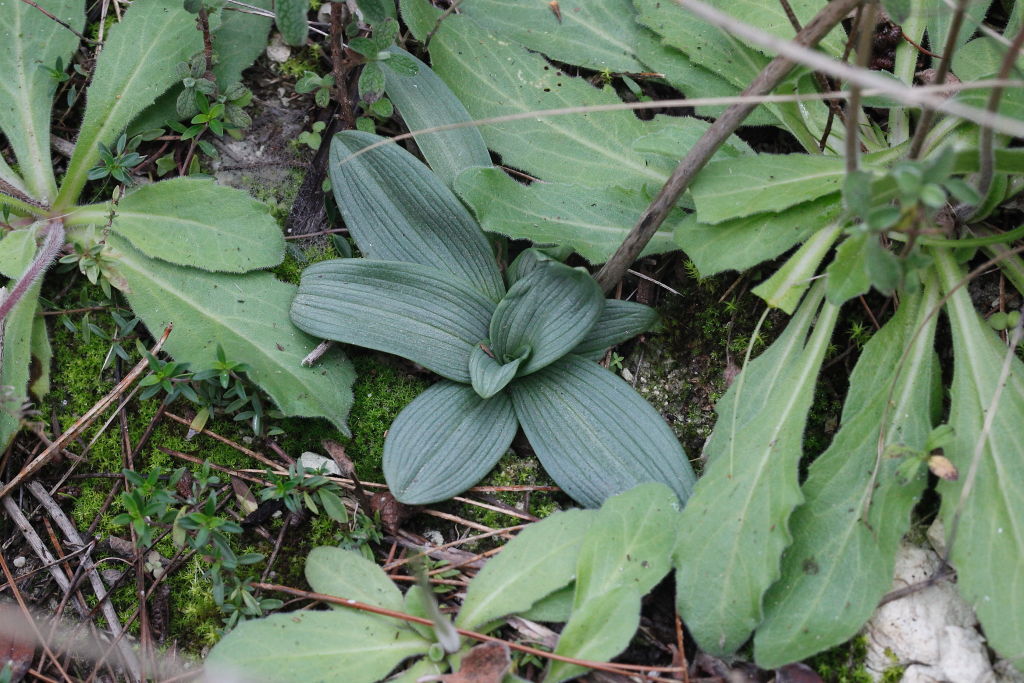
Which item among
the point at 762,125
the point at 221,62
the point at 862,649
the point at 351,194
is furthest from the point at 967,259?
the point at 221,62

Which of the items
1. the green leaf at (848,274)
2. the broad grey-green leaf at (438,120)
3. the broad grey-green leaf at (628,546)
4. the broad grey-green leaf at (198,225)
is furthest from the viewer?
the broad grey-green leaf at (438,120)

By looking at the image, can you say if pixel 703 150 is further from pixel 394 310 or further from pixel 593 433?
pixel 394 310

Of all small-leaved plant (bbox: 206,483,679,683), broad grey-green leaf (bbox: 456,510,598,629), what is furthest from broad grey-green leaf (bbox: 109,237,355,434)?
broad grey-green leaf (bbox: 456,510,598,629)

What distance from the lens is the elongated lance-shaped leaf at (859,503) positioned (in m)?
2.08

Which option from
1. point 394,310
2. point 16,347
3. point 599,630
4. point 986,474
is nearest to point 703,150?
point 394,310

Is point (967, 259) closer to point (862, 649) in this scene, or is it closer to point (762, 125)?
point (762, 125)

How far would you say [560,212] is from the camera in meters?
2.56

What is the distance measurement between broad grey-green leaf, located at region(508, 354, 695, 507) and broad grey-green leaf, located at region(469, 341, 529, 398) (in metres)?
0.12

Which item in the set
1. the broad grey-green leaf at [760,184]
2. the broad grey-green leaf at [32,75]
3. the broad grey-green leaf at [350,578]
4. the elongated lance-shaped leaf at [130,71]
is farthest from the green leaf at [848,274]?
the broad grey-green leaf at [32,75]

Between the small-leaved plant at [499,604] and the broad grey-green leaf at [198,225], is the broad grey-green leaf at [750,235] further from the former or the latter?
the broad grey-green leaf at [198,225]

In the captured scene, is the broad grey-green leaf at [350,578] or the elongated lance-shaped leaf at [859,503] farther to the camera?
the broad grey-green leaf at [350,578]

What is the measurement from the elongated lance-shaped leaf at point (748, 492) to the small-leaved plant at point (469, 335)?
151 millimetres

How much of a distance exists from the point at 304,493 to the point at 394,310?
0.60 m

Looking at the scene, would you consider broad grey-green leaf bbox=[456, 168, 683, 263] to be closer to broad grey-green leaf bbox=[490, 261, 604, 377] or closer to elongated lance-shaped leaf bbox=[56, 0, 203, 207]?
broad grey-green leaf bbox=[490, 261, 604, 377]
